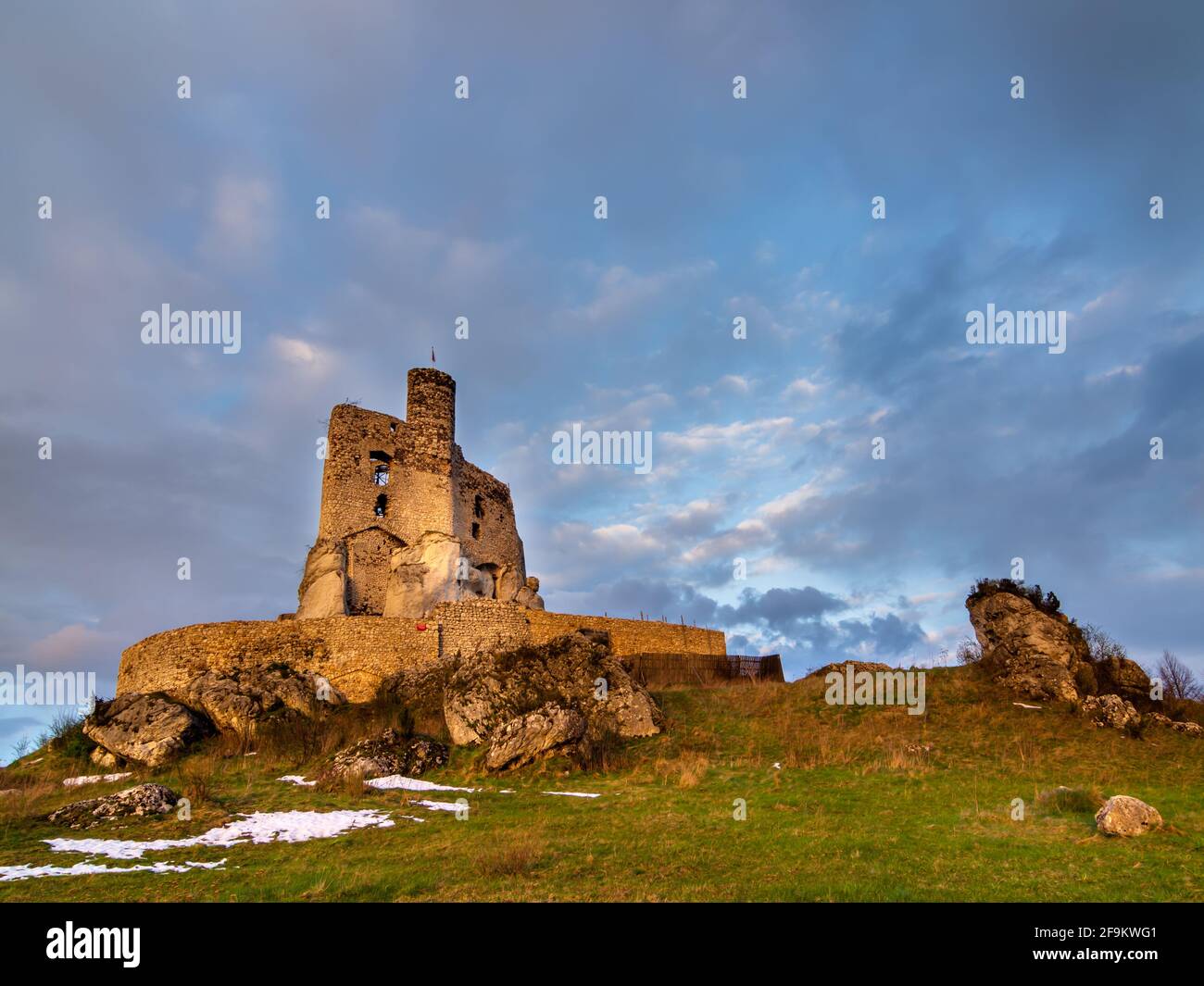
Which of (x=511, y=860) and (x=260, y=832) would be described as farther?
(x=260, y=832)

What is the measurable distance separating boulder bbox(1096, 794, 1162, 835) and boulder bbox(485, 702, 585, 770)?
12.9 metres

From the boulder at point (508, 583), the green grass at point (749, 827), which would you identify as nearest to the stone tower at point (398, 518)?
the boulder at point (508, 583)

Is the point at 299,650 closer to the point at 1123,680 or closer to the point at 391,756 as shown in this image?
the point at 391,756

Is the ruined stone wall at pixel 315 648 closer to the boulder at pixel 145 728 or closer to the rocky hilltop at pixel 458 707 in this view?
the rocky hilltop at pixel 458 707

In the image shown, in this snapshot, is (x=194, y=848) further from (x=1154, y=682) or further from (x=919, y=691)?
(x=1154, y=682)

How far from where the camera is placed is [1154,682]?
24938mm

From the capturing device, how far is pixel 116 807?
13.8 m

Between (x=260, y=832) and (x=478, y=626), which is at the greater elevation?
(x=478, y=626)

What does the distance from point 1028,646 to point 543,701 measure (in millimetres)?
18071

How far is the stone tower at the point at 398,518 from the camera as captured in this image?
3622 cm

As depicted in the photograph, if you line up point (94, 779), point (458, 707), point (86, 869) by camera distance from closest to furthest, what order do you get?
point (86, 869)
point (94, 779)
point (458, 707)

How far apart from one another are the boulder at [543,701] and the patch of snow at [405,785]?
2.04 m

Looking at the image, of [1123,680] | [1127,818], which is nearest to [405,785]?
[1127,818]
